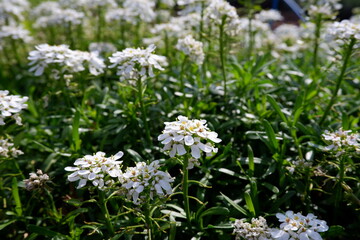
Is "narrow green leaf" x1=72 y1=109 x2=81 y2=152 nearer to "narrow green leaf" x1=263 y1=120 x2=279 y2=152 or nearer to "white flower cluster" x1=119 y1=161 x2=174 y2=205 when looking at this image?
"white flower cluster" x1=119 y1=161 x2=174 y2=205

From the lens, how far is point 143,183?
94.2 inches

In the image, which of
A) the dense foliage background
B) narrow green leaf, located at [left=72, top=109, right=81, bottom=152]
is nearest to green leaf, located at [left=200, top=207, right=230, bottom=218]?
the dense foliage background

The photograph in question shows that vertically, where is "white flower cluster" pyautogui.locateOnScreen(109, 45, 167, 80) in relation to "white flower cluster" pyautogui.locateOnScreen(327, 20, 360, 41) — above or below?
below

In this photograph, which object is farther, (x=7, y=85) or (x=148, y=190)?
(x=7, y=85)

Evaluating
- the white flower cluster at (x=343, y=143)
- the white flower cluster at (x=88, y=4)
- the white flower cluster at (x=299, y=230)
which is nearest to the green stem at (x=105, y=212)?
the white flower cluster at (x=299, y=230)

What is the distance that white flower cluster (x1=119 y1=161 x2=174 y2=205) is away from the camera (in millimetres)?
2377

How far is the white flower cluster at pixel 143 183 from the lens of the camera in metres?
2.38

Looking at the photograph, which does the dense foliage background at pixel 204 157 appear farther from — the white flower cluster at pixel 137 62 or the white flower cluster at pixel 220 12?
the white flower cluster at pixel 137 62

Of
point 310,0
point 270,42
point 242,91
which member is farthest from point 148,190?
point 270,42

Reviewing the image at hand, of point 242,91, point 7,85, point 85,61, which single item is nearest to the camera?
point 85,61

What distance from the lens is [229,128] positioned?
401cm

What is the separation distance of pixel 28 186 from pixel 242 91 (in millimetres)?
2549

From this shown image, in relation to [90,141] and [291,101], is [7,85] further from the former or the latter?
[291,101]

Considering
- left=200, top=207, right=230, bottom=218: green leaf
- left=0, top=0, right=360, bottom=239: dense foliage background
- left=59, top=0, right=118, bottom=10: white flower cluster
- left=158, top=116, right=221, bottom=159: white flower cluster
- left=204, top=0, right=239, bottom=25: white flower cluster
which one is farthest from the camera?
left=59, top=0, right=118, bottom=10: white flower cluster
